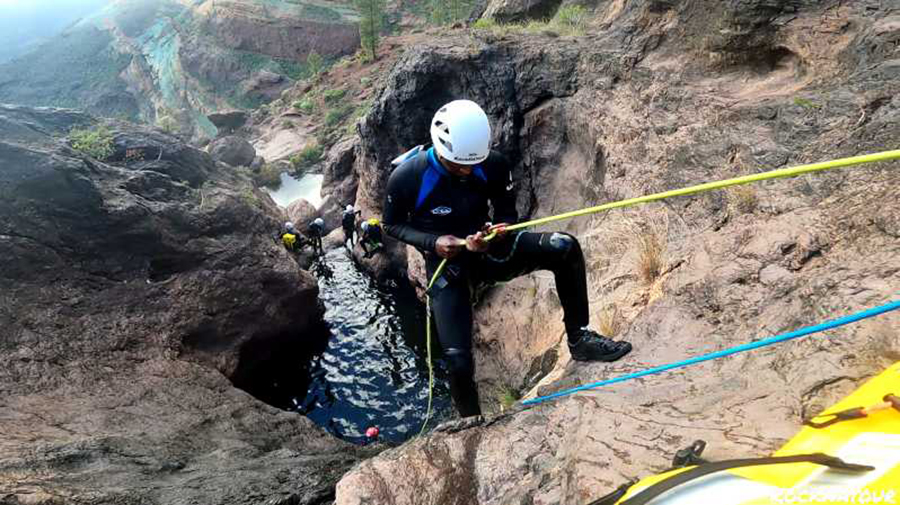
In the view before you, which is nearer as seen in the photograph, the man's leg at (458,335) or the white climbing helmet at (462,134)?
the white climbing helmet at (462,134)

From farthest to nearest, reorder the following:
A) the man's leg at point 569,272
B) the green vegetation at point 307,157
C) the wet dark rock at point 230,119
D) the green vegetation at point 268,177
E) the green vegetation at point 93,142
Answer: the wet dark rock at point 230,119 → the green vegetation at point 307,157 → the green vegetation at point 268,177 → the green vegetation at point 93,142 → the man's leg at point 569,272

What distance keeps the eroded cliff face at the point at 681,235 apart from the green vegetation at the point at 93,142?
7.33 m

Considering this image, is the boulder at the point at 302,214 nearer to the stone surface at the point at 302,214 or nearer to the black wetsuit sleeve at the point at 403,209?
the stone surface at the point at 302,214

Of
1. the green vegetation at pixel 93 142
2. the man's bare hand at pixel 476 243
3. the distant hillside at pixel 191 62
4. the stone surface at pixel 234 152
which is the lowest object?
the man's bare hand at pixel 476 243

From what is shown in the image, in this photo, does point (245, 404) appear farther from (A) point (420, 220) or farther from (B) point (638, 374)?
(B) point (638, 374)

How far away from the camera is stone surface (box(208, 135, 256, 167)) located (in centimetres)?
2888

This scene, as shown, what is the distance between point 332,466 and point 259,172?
1038 inches

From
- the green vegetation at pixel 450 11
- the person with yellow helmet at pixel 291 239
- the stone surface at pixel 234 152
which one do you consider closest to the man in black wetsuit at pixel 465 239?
the person with yellow helmet at pixel 291 239

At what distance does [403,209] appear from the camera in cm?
465

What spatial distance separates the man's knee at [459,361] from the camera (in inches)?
168

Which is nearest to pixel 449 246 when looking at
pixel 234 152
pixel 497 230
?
pixel 497 230

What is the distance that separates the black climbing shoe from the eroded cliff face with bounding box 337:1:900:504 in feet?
0.31

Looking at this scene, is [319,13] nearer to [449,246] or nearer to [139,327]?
[139,327]

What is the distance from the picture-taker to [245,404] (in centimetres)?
695
